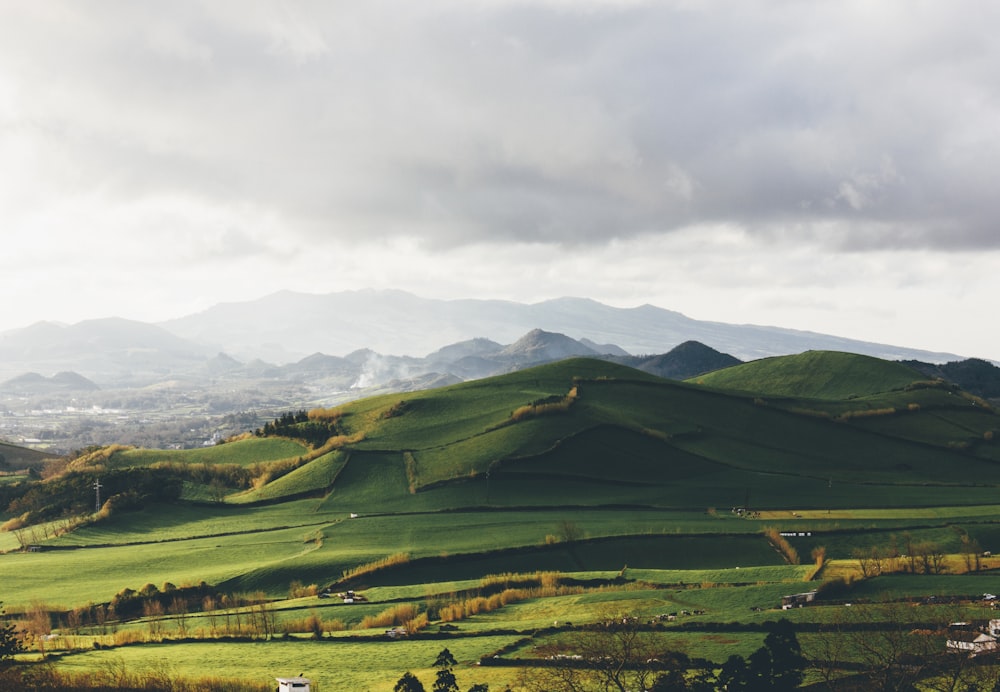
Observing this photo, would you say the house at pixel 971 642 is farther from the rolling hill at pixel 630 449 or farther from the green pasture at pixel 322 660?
the rolling hill at pixel 630 449

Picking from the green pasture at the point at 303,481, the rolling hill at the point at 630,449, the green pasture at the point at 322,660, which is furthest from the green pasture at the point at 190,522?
the green pasture at the point at 322,660

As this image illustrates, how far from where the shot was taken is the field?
56.9m

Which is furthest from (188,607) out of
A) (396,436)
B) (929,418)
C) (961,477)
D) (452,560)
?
(929,418)

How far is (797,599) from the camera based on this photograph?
6053cm

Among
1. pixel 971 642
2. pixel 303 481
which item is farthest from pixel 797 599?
pixel 303 481

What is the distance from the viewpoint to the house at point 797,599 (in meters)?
59.1

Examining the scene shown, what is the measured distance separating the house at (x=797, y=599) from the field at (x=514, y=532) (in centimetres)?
142

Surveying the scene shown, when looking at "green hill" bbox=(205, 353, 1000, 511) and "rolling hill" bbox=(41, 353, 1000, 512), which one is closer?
"rolling hill" bbox=(41, 353, 1000, 512)

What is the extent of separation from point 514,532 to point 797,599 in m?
43.5

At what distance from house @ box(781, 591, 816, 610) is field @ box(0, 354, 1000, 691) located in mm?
1422

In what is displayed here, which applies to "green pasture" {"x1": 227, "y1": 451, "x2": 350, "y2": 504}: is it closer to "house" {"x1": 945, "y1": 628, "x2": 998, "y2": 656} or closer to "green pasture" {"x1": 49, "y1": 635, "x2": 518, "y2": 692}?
"green pasture" {"x1": 49, "y1": 635, "x2": 518, "y2": 692}

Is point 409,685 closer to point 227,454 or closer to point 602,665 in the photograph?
point 602,665

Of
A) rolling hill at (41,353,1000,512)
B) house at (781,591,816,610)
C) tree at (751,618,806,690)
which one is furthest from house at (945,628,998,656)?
rolling hill at (41,353,1000,512)

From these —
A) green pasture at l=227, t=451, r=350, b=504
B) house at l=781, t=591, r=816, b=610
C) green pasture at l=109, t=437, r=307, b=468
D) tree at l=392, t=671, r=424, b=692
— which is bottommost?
house at l=781, t=591, r=816, b=610
